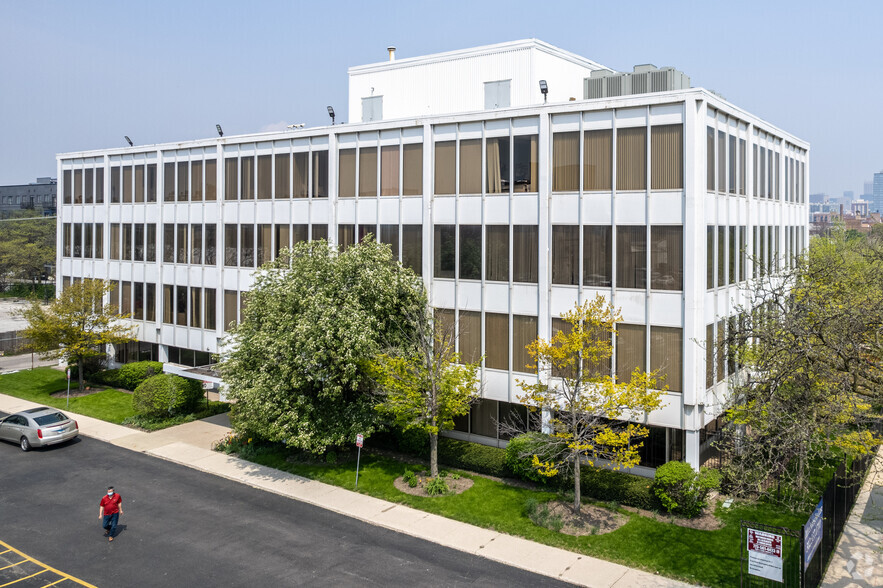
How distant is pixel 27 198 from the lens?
14188 centimetres

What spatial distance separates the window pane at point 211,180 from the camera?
33744 mm

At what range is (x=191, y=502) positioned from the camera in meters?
21.8

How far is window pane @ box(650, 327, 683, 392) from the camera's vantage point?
839 inches

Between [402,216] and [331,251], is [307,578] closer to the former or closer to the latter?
[331,251]

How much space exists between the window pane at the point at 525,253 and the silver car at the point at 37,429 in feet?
62.2

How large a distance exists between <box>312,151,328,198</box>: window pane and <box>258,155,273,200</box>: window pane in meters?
2.76

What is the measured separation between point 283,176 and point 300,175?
1.06 metres

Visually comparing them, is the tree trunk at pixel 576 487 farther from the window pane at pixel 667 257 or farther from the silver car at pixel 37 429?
the silver car at pixel 37 429

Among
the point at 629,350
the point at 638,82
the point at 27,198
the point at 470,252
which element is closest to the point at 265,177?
the point at 470,252

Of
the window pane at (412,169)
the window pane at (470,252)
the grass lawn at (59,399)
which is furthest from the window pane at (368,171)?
the grass lawn at (59,399)

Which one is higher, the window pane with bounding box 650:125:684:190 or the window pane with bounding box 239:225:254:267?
the window pane with bounding box 650:125:684:190

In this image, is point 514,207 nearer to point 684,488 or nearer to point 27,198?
point 684,488

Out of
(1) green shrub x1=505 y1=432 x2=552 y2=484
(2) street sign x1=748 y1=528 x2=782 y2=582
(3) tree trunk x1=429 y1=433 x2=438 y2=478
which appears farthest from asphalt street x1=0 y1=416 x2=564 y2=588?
(1) green shrub x1=505 y1=432 x2=552 y2=484

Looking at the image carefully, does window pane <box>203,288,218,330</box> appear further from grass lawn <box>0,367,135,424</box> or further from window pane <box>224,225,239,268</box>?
grass lawn <box>0,367,135,424</box>
